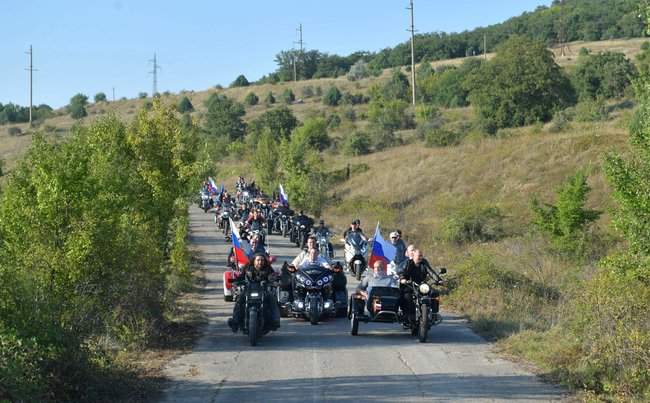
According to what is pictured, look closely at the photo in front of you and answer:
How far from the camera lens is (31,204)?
42.7 ft

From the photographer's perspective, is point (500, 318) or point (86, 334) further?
point (500, 318)

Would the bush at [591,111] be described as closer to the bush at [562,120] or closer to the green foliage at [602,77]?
the bush at [562,120]

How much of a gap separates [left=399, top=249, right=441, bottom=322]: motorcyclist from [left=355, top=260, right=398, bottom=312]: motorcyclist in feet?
0.63

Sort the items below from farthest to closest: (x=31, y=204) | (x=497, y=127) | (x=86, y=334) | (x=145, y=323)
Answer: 1. (x=497, y=127)
2. (x=145, y=323)
3. (x=31, y=204)
4. (x=86, y=334)

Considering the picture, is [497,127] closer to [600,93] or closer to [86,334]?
[600,93]

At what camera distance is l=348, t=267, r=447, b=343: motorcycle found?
15438 millimetres

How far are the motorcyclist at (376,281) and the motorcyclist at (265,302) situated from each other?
5.09ft

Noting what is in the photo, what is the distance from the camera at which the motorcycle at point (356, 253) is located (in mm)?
24656

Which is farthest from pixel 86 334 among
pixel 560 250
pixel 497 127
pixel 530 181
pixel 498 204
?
pixel 497 127

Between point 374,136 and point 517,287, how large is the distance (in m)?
51.6

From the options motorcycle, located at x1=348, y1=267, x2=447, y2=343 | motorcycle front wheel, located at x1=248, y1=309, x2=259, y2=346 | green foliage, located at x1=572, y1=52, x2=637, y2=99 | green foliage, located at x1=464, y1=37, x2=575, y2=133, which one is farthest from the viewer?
green foliage, located at x1=572, y1=52, x2=637, y2=99

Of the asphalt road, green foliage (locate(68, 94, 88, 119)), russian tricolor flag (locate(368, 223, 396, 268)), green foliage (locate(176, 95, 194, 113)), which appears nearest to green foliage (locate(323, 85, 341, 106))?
green foliage (locate(176, 95, 194, 113))

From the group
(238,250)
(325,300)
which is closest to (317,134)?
(238,250)

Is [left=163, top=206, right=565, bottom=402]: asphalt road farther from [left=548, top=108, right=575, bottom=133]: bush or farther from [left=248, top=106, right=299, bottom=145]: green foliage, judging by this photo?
[left=248, top=106, right=299, bottom=145]: green foliage
